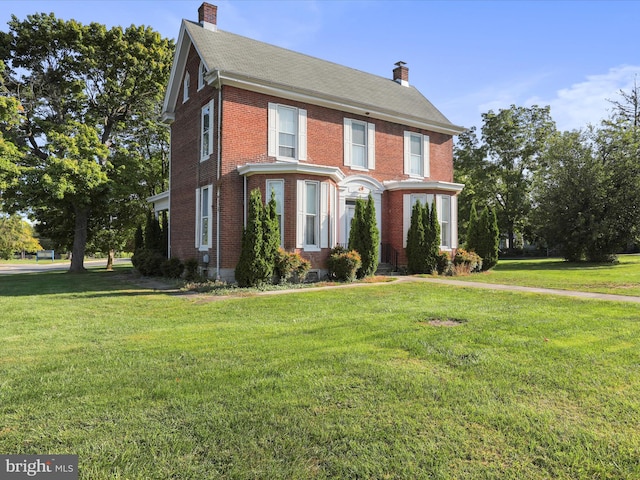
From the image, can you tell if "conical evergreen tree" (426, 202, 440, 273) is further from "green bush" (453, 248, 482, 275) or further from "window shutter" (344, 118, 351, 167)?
"window shutter" (344, 118, 351, 167)

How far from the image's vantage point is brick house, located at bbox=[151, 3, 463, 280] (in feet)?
44.3

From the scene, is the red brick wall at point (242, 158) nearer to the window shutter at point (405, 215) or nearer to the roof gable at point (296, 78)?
the window shutter at point (405, 215)

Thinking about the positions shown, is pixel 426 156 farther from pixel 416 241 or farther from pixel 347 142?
pixel 416 241

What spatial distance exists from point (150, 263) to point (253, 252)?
7515mm

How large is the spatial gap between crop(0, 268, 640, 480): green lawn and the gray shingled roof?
10322 mm

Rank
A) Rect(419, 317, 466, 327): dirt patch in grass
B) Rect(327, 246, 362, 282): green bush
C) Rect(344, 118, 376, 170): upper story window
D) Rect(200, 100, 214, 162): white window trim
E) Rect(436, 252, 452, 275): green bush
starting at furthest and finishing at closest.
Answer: Rect(344, 118, 376, 170): upper story window → Rect(436, 252, 452, 275): green bush → Rect(200, 100, 214, 162): white window trim → Rect(327, 246, 362, 282): green bush → Rect(419, 317, 466, 327): dirt patch in grass

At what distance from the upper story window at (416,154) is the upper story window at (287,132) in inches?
204

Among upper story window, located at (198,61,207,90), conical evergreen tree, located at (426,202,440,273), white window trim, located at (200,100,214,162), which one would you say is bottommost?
conical evergreen tree, located at (426,202,440,273)

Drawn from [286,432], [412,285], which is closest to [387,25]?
[412,285]

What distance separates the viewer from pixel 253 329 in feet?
20.9

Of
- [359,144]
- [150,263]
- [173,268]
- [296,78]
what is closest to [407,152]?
[359,144]

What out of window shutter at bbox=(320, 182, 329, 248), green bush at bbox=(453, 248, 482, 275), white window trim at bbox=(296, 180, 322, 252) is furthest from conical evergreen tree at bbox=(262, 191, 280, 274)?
green bush at bbox=(453, 248, 482, 275)

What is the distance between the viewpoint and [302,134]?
1502cm

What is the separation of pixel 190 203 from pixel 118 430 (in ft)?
45.0
